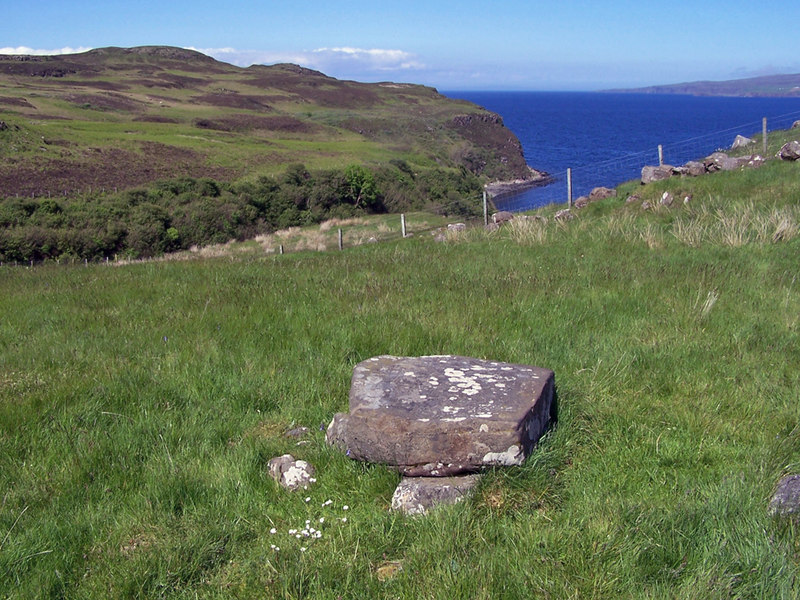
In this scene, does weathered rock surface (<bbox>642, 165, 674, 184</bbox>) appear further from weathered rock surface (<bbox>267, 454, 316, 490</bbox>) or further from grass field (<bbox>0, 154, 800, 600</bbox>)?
weathered rock surface (<bbox>267, 454, 316, 490</bbox>)

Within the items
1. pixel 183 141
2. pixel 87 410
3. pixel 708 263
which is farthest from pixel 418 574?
pixel 183 141

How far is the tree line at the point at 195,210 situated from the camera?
41.1 m

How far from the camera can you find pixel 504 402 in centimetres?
400

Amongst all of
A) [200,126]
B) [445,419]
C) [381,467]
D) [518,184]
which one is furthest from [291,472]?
[200,126]

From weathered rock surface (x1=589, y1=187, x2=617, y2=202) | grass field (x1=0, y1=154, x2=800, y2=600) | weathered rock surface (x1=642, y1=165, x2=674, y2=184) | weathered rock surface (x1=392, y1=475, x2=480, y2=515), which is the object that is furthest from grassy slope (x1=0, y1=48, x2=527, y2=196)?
weathered rock surface (x1=392, y1=475, x2=480, y2=515)

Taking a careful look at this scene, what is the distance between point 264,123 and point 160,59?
102 m

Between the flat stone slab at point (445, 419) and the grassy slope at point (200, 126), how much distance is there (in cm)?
5473

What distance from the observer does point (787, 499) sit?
3.27m

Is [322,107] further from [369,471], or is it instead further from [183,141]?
[369,471]

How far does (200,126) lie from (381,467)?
91.6m

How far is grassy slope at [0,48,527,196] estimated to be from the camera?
60750 millimetres

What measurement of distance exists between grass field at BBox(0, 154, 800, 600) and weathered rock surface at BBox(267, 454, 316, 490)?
3.5 inches

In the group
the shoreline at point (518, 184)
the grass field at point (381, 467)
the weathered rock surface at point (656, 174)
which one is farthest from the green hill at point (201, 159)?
the grass field at point (381, 467)

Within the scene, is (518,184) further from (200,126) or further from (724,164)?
(724,164)
